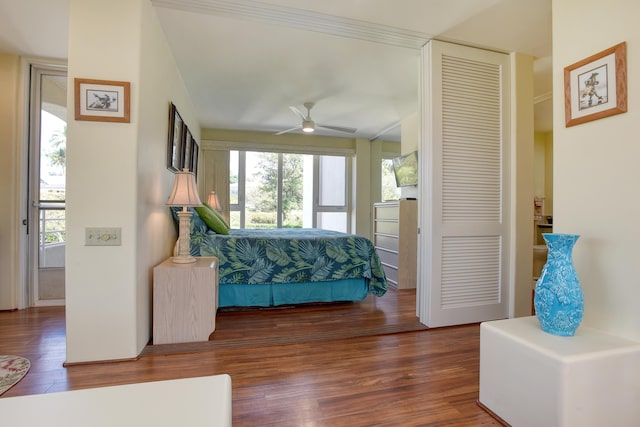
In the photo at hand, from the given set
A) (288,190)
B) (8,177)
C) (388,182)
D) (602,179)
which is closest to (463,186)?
(602,179)

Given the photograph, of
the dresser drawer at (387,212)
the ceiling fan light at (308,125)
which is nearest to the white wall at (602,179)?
the dresser drawer at (387,212)

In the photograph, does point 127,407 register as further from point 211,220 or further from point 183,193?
point 211,220

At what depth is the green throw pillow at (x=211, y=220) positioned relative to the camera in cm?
312

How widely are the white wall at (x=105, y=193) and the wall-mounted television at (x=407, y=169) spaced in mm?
3436

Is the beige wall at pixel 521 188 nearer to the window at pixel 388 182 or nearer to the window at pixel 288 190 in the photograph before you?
the window at pixel 388 182

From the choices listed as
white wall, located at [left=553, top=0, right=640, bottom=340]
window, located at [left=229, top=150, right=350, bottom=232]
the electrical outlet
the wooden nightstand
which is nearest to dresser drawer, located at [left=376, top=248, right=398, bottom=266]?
window, located at [left=229, top=150, right=350, bottom=232]

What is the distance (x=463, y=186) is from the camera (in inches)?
106

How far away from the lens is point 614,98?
140cm

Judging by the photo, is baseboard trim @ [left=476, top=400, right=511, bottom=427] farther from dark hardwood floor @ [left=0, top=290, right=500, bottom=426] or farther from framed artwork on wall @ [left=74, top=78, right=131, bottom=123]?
framed artwork on wall @ [left=74, top=78, right=131, bottom=123]

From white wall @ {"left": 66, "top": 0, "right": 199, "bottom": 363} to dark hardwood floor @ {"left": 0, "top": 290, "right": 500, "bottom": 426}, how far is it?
22 cm

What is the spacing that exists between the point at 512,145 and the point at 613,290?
1783 mm

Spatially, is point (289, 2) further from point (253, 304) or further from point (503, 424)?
point (503, 424)

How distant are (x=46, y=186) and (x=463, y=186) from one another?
4.19m

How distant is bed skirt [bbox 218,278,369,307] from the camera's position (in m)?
2.99
